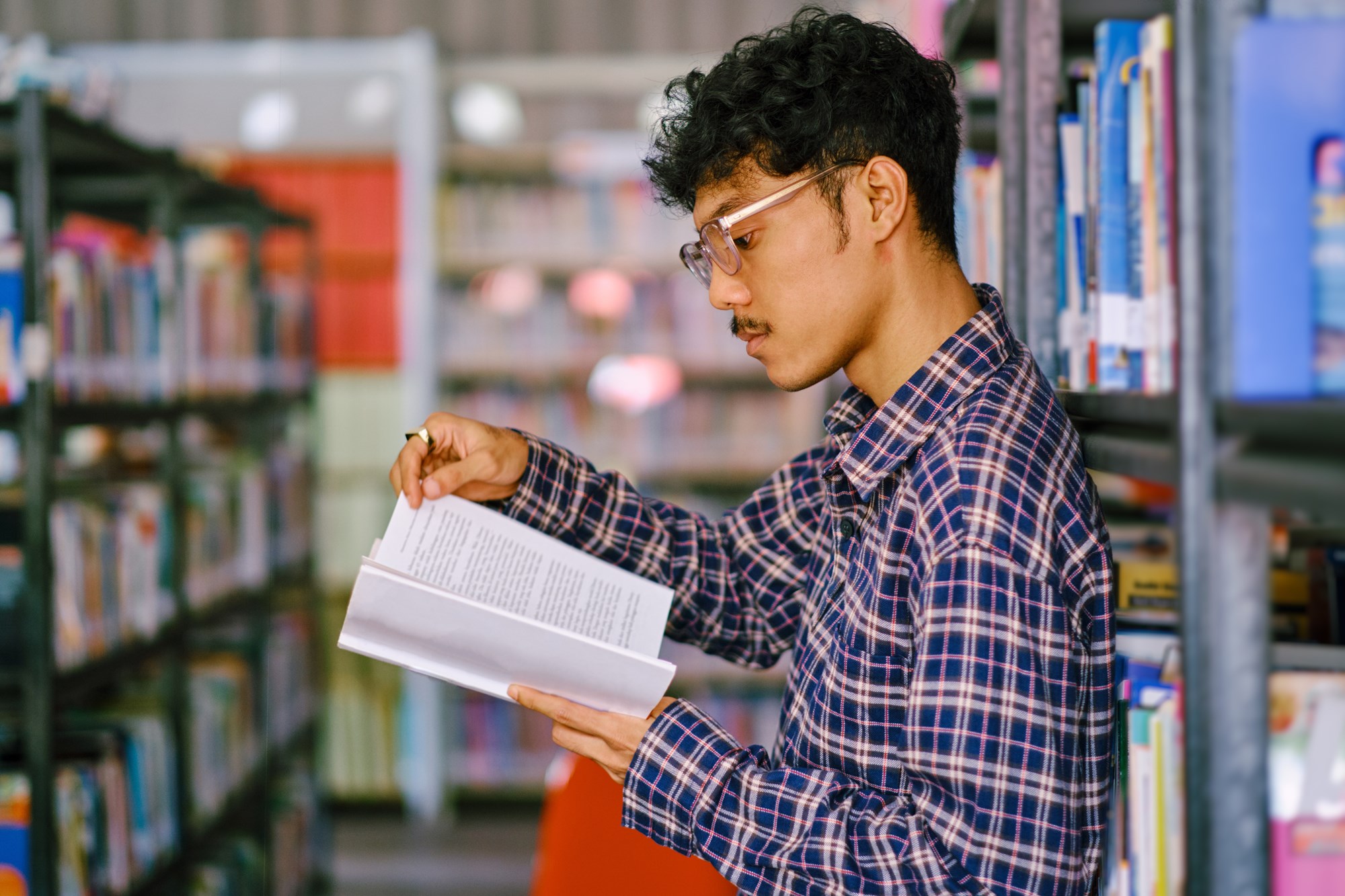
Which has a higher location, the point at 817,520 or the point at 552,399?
the point at 552,399

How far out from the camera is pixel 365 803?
3.96 m

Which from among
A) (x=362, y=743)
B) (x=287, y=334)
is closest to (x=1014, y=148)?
(x=287, y=334)

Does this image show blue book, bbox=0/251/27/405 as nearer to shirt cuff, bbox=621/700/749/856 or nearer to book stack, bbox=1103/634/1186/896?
shirt cuff, bbox=621/700/749/856

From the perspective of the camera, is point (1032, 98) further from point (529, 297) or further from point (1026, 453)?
point (529, 297)

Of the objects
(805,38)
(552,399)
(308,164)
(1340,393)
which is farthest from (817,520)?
(308,164)

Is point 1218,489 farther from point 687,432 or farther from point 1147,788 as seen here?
point 687,432

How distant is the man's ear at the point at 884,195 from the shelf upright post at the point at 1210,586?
322 millimetres

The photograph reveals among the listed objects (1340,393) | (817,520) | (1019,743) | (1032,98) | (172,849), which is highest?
(1032,98)

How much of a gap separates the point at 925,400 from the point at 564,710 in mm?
460

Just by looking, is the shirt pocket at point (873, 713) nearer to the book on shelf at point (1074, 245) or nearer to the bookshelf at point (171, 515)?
the book on shelf at point (1074, 245)

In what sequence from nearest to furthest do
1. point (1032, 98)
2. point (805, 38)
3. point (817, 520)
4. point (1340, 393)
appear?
point (1340, 393) → point (805, 38) → point (1032, 98) → point (817, 520)

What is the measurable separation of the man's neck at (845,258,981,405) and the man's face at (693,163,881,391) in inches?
0.8

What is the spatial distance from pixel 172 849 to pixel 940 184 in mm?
2126

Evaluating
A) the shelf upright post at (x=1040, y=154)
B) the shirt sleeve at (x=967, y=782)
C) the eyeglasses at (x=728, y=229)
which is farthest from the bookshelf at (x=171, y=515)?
the shelf upright post at (x=1040, y=154)
